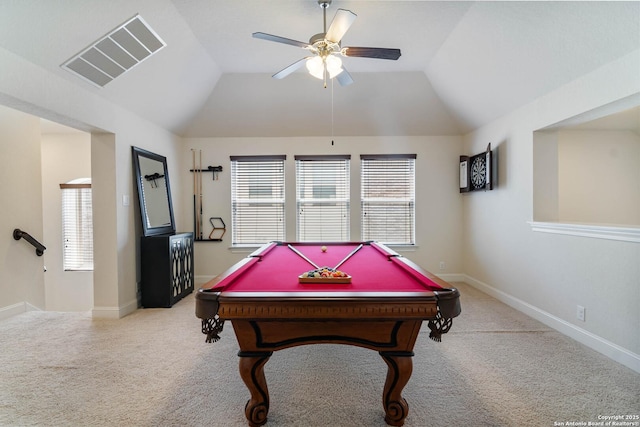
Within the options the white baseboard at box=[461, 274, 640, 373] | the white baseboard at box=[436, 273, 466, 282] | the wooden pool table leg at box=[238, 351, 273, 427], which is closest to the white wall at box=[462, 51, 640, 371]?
the white baseboard at box=[461, 274, 640, 373]

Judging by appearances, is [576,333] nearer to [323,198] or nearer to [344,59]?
[323,198]

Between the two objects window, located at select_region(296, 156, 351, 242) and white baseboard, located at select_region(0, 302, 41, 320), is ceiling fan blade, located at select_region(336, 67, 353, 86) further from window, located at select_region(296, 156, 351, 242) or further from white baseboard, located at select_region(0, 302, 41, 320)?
white baseboard, located at select_region(0, 302, 41, 320)

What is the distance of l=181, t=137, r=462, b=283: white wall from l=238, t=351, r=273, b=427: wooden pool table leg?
10.5 feet

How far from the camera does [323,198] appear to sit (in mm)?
4730

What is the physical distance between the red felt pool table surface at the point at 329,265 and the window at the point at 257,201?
6.16 ft

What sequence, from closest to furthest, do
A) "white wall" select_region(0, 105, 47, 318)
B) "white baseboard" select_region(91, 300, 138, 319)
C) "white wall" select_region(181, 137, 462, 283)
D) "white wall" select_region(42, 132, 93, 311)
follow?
1. "white baseboard" select_region(91, 300, 138, 319)
2. "white wall" select_region(0, 105, 47, 318)
3. "white wall" select_region(181, 137, 462, 283)
4. "white wall" select_region(42, 132, 93, 311)

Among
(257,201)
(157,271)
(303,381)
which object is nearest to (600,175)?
(303,381)

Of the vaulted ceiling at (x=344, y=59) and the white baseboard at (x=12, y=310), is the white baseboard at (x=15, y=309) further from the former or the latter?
the vaulted ceiling at (x=344, y=59)

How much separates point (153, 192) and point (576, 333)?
15.9 feet

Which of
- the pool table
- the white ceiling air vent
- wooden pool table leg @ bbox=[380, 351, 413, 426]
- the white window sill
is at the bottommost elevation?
wooden pool table leg @ bbox=[380, 351, 413, 426]

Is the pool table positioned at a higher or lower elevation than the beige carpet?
higher

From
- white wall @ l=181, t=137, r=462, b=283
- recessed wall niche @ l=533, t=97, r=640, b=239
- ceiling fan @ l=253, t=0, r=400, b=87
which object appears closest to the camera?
ceiling fan @ l=253, t=0, r=400, b=87

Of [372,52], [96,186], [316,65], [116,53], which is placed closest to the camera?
[372,52]

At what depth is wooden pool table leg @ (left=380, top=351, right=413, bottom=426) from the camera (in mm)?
1529
